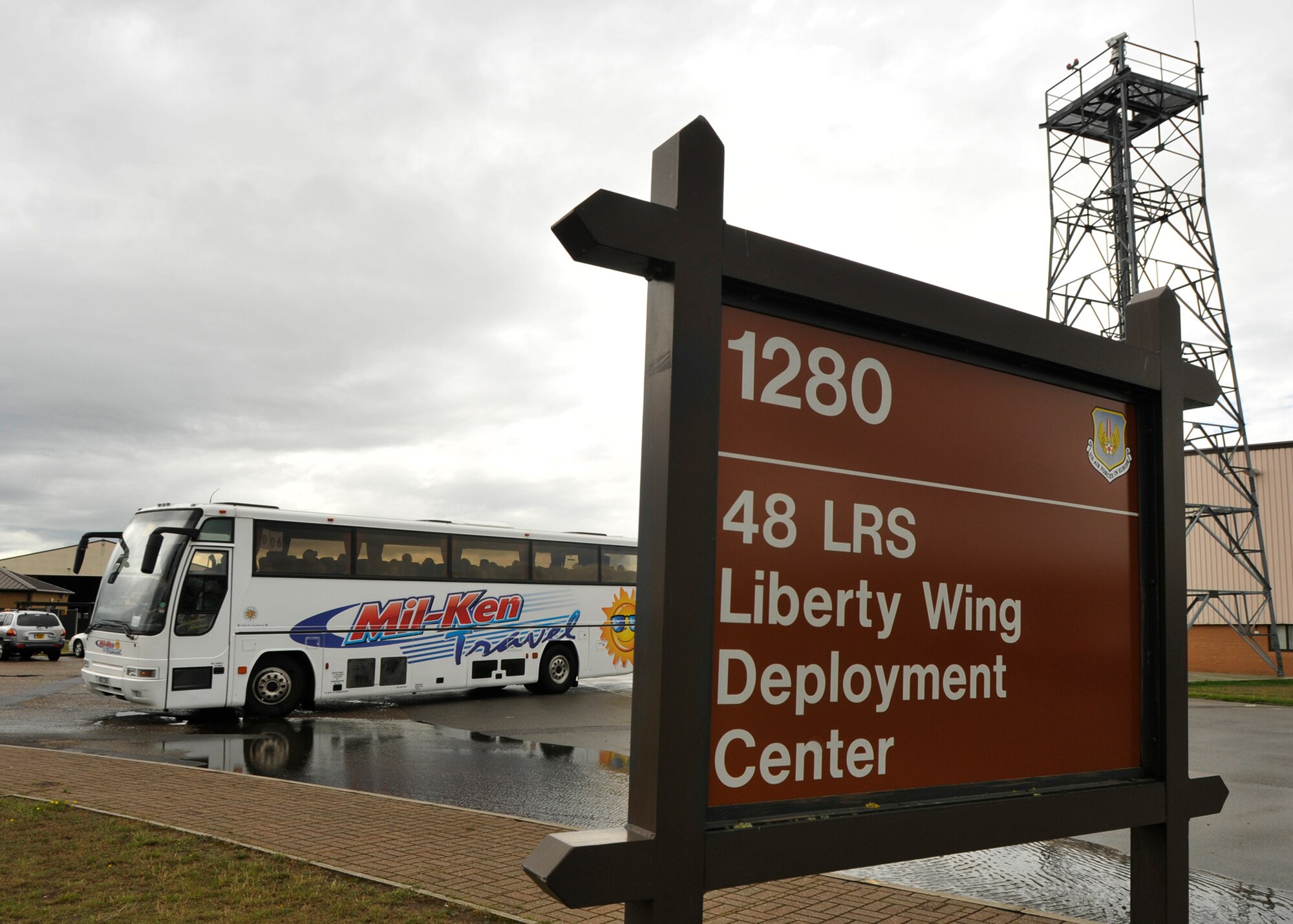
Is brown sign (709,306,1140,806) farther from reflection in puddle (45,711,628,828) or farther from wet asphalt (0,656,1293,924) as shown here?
reflection in puddle (45,711,628,828)

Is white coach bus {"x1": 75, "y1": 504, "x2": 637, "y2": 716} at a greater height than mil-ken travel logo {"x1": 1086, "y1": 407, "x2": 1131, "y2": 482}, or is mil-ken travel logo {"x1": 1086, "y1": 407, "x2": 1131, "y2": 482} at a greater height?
mil-ken travel logo {"x1": 1086, "y1": 407, "x2": 1131, "y2": 482}

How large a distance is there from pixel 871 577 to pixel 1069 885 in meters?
4.90

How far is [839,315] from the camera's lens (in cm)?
297

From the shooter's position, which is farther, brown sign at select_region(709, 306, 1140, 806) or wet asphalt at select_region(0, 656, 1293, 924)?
wet asphalt at select_region(0, 656, 1293, 924)

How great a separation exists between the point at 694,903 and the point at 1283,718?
721 inches

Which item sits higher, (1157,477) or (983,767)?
(1157,477)

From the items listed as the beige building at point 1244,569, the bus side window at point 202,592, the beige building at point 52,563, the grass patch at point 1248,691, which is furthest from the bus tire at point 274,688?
the beige building at point 52,563

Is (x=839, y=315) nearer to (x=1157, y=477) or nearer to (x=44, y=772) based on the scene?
(x=1157, y=477)

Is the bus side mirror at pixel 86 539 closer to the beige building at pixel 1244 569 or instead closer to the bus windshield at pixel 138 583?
the bus windshield at pixel 138 583

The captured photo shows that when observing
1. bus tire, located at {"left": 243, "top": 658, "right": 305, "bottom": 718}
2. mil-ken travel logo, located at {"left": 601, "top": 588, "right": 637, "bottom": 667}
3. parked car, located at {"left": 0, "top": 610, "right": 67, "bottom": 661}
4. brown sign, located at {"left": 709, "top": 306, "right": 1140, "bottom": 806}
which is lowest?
parked car, located at {"left": 0, "top": 610, "right": 67, "bottom": 661}

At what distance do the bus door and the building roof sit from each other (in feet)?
140

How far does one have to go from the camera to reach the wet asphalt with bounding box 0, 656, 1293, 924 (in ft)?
21.7

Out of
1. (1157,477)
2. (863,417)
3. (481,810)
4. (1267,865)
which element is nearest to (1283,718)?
(1267,865)

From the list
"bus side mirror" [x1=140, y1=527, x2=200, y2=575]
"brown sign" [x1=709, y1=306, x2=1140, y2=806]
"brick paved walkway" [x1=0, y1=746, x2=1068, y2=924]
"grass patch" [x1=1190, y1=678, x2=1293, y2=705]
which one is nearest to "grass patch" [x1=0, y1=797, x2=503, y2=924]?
"brick paved walkway" [x1=0, y1=746, x2=1068, y2=924]
